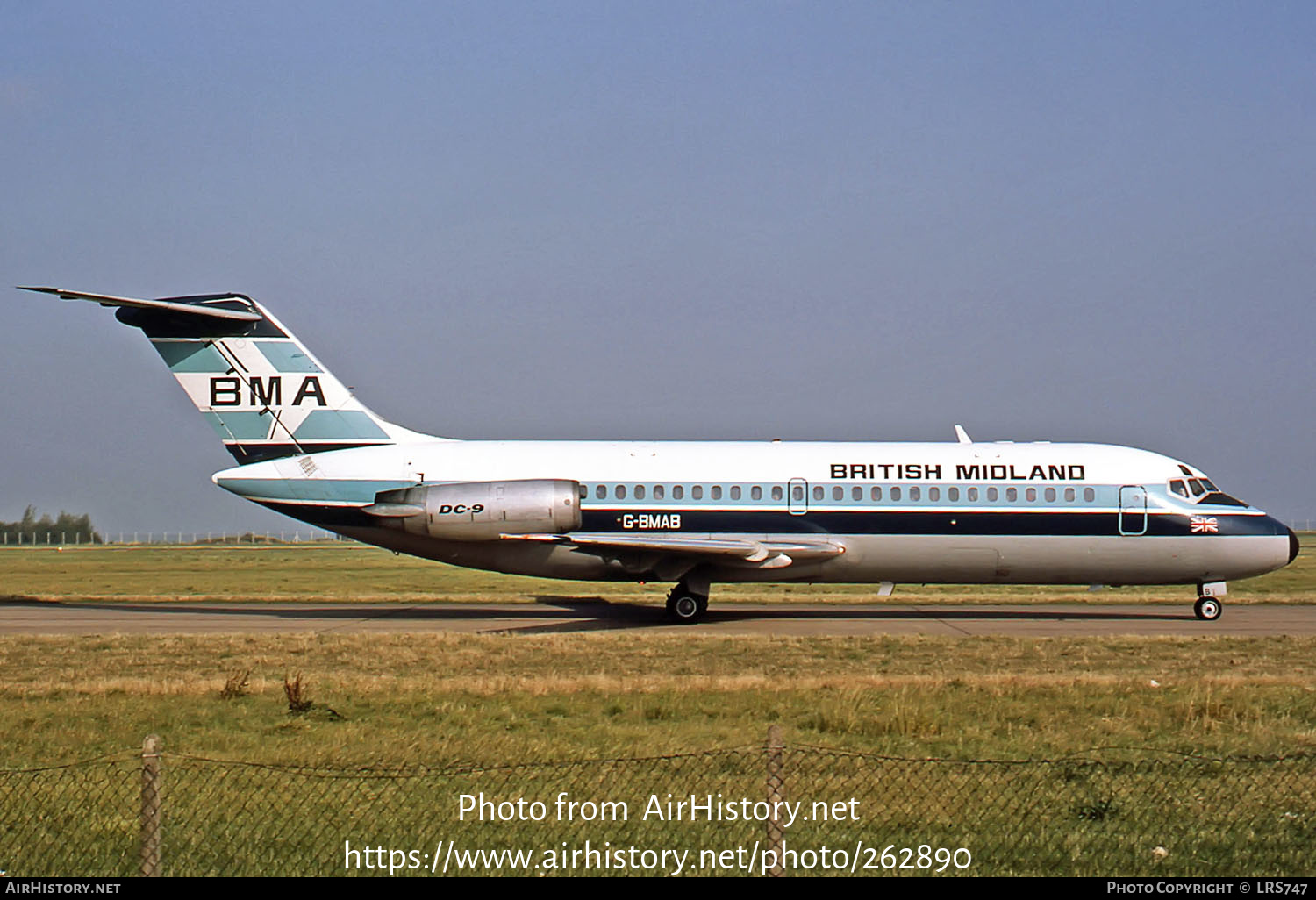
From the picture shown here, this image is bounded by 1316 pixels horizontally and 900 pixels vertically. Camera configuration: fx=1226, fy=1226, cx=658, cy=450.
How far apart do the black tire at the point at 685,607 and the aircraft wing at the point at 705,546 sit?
1123mm

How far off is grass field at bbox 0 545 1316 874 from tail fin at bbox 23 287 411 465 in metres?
6.08

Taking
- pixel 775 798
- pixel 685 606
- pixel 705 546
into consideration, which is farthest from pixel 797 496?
pixel 775 798

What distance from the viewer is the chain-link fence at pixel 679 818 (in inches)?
316

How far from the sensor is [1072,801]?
9.88 m

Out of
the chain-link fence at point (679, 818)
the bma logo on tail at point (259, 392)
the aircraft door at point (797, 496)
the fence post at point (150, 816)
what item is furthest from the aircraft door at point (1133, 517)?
the fence post at point (150, 816)

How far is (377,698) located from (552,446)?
12.6 metres

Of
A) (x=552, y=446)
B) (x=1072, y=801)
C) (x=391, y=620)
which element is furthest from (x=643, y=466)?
(x=1072, y=801)

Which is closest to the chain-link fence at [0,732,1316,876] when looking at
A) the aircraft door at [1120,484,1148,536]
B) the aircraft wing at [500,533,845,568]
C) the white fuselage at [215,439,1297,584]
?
the aircraft wing at [500,533,845,568]

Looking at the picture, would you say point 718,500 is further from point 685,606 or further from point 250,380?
point 250,380

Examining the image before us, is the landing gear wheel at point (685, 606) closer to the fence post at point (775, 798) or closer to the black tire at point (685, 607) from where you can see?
the black tire at point (685, 607)

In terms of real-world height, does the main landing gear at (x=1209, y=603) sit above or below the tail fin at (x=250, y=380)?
below

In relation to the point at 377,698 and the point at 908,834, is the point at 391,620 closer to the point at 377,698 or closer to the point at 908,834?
the point at 377,698

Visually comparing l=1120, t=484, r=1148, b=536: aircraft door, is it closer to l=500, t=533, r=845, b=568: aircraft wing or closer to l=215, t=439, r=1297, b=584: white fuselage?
l=215, t=439, r=1297, b=584: white fuselage

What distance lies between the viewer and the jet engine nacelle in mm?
25969
